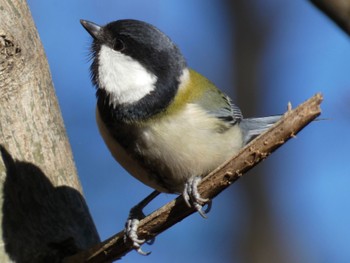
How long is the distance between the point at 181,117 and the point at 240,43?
7.97 feet

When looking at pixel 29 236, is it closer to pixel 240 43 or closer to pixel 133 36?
pixel 133 36

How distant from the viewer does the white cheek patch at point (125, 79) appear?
2.57 metres

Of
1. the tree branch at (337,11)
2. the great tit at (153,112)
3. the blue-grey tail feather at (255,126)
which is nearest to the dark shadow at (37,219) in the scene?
the great tit at (153,112)

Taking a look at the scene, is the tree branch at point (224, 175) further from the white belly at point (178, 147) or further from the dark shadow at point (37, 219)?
the white belly at point (178, 147)

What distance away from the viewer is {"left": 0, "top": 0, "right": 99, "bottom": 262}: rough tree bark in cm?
244

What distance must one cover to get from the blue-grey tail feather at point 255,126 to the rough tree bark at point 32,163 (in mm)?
706

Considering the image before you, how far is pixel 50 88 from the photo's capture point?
8.69 ft

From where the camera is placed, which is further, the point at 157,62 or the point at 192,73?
the point at 192,73

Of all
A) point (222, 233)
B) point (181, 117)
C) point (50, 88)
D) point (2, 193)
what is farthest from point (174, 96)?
point (222, 233)

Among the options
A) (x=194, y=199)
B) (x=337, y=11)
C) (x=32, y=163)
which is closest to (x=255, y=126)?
(x=194, y=199)

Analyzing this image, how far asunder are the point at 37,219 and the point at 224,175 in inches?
28.4

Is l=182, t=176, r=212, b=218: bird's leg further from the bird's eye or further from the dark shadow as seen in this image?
the bird's eye

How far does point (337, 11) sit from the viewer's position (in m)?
1.73

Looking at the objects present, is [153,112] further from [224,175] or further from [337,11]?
[337,11]
